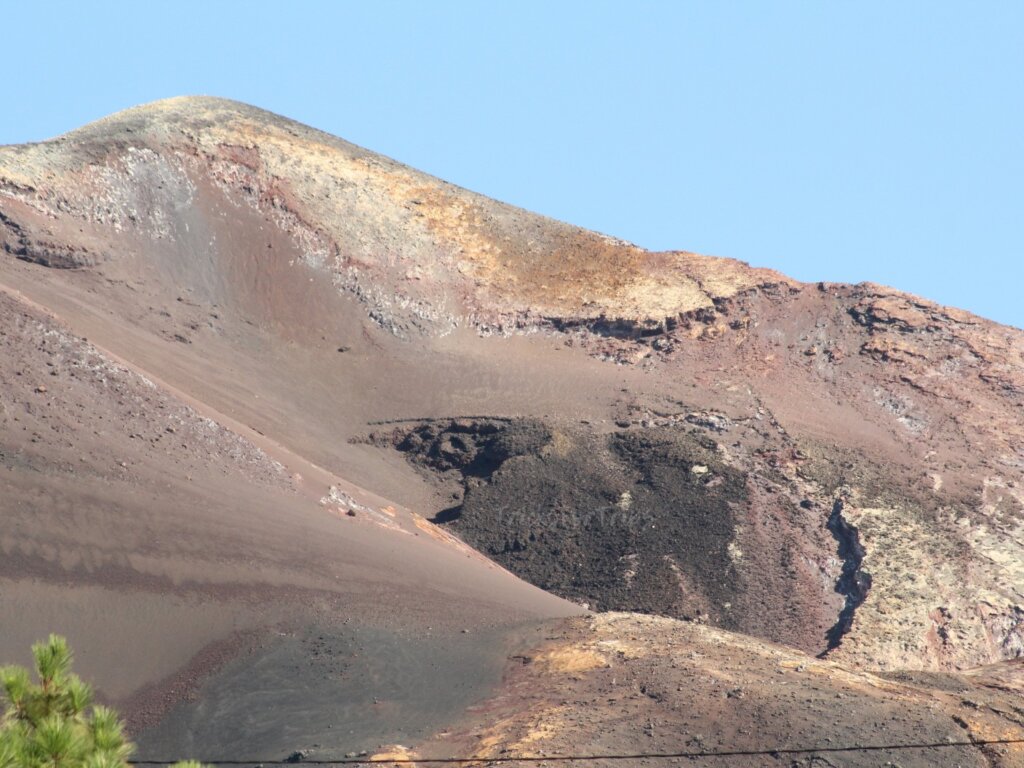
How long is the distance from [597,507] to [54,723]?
31572 millimetres

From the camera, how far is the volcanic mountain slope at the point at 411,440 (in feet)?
88.7

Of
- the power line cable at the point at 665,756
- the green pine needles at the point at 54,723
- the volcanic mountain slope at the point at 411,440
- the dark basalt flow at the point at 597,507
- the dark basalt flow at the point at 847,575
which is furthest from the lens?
the dark basalt flow at the point at 597,507

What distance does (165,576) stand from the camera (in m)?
27.6

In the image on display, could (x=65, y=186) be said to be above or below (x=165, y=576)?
above

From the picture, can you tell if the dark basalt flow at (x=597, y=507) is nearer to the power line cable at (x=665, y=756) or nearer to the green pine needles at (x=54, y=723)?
the power line cable at (x=665, y=756)

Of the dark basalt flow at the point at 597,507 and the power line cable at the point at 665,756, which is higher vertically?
the dark basalt flow at the point at 597,507

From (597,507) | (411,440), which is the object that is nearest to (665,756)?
(597,507)

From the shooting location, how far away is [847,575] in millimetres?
39062

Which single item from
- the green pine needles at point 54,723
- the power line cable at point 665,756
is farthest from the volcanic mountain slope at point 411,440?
the green pine needles at point 54,723

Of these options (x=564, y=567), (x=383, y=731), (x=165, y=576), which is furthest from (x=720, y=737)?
(x=564, y=567)

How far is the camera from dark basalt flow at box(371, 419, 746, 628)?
124 feet

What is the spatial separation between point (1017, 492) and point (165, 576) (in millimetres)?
28285

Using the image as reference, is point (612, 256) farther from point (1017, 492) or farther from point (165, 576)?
point (165, 576)

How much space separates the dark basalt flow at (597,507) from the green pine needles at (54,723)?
26627 millimetres
